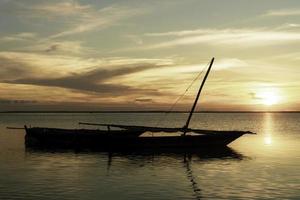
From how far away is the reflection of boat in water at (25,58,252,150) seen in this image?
159 feet

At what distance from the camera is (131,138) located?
49.2 metres

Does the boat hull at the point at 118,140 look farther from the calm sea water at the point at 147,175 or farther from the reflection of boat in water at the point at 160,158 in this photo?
the calm sea water at the point at 147,175

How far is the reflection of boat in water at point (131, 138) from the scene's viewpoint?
159 ft

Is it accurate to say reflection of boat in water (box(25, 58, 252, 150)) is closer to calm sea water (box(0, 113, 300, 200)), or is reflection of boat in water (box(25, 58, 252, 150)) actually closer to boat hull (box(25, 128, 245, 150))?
boat hull (box(25, 128, 245, 150))

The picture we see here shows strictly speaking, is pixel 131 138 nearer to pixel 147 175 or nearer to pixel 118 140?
pixel 118 140

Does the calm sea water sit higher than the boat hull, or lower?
lower

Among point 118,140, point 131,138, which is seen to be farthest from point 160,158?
point 118,140

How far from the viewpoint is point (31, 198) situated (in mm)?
22328

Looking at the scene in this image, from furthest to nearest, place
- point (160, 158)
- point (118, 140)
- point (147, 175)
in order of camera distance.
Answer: point (118, 140) < point (160, 158) < point (147, 175)

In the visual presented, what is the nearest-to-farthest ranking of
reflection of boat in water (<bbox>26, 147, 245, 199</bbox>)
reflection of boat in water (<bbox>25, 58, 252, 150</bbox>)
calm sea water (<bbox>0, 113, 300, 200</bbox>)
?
calm sea water (<bbox>0, 113, 300, 200</bbox>), reflection of boat in water (<bbox>26, 147, 245, 199</bbox>), reflection of boat in water (<bbox>25, 58, 252, 150</bbox>)

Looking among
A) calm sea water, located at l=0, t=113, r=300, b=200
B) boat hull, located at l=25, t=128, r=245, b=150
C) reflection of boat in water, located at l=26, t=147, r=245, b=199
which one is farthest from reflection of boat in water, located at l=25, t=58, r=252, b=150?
calm sea water, located at l=0, t=113, r=300, b=200

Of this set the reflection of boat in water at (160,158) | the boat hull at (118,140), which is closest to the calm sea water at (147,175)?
the reflection of boat in water at (160,158)

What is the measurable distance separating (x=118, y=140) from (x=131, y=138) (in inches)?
69.8

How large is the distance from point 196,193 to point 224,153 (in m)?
23.1
